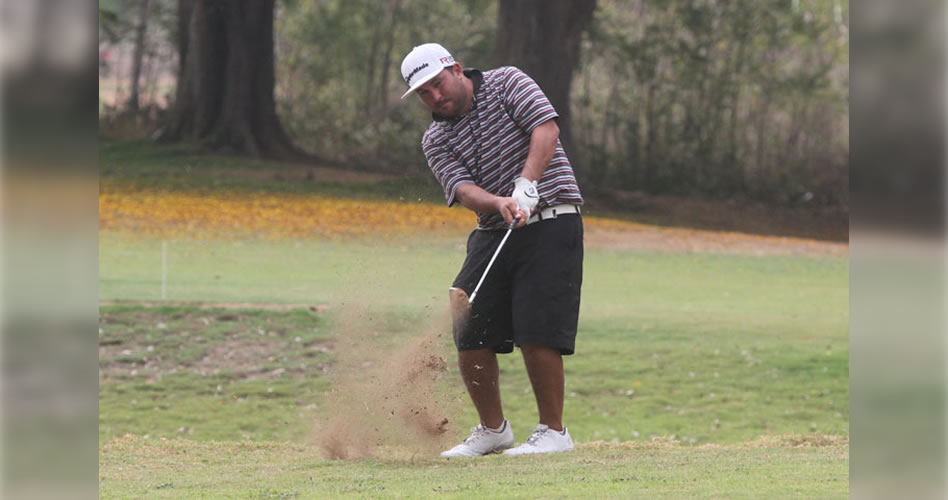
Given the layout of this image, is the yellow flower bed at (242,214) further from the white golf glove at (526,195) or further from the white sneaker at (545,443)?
the white golf glove at (526,195)

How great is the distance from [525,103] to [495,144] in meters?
0.26

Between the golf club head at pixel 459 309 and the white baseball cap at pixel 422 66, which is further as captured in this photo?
the golf club head at pixel 459 309

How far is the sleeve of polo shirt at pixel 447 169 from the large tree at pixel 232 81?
22.6 meters

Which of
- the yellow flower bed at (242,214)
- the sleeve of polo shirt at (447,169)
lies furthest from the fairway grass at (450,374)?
the yellow flower bed at (242,214)

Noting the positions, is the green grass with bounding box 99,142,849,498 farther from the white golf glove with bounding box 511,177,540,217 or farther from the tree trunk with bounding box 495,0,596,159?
the tree trunk with bounding box 495,0,596,159

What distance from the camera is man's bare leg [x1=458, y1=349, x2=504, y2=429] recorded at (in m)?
6.39

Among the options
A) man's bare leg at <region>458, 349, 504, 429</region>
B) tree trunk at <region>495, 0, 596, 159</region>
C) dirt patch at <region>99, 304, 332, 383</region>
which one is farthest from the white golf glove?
tree trunk at <region>495, 0, 596, 159</region>

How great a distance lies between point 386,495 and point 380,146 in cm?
2717

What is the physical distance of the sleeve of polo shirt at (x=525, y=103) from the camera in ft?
20.1

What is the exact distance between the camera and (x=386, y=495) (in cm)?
486

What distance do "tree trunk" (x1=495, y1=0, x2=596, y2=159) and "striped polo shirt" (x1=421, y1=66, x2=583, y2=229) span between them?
19.9 metres

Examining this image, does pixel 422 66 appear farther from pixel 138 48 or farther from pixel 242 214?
pixel 138 48

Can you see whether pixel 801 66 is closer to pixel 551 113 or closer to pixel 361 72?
pixel 361 72

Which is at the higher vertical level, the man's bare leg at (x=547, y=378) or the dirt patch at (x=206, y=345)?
the man's bare leg at (x=547, y=378)
